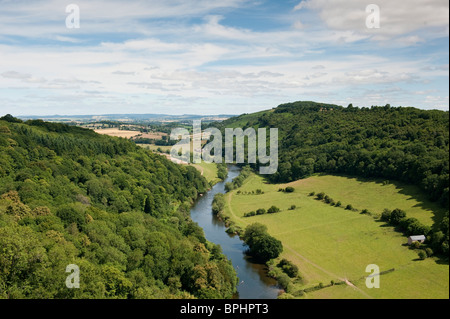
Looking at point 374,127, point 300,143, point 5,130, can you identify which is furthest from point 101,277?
point 300,143

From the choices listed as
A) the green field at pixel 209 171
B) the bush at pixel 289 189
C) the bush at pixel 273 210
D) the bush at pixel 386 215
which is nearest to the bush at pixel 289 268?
the bush at pixel 386 215

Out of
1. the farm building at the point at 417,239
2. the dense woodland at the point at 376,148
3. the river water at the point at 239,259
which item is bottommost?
the river water at the point at 239,259

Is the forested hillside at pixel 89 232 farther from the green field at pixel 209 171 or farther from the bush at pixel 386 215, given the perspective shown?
the green field at pixel 209 171

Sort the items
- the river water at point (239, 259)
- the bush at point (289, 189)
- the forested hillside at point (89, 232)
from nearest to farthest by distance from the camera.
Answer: the forested hillside at point (89, 232) → the river water at point (239, 259) → the bush at point (289, 189)

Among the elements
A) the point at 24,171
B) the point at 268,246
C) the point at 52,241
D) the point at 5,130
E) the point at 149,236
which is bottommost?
the point at 268,246

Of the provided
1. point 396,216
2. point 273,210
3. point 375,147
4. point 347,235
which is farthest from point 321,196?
point 375,147

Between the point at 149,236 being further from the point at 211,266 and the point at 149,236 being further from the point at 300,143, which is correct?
the point at 300,143
